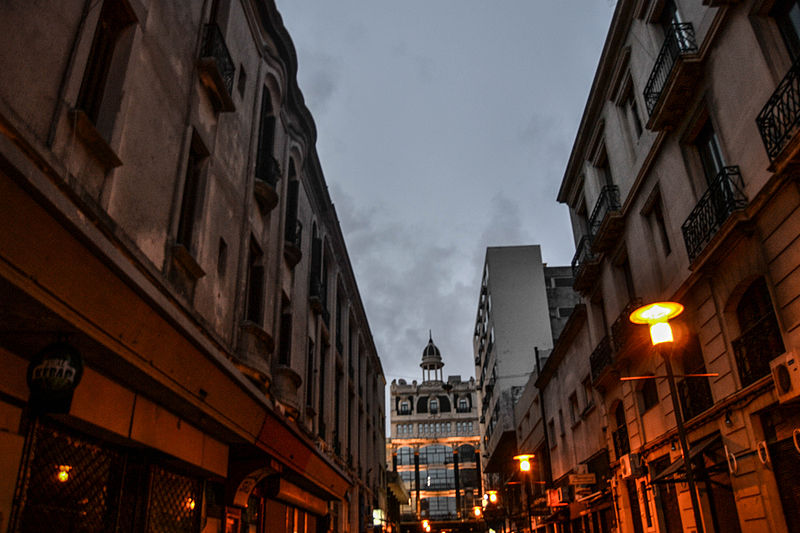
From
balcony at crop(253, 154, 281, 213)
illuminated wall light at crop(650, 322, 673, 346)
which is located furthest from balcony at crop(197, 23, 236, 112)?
illuminated wall light at crop(650, 322, 673, 346)

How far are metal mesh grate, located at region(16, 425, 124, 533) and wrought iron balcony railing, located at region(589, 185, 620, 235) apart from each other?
1498 cm

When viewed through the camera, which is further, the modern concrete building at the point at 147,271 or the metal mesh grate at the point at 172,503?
the metal mesh grate at the point at 172,503

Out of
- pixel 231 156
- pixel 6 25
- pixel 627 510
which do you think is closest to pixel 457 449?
pixel 627 510

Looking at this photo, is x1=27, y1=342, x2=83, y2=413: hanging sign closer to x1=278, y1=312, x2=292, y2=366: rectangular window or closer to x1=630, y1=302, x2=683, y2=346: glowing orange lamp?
x1=630, y1=302, x2=683, y2=346: glowing orange lamp

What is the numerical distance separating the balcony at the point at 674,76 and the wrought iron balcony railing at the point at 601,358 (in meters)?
7.55

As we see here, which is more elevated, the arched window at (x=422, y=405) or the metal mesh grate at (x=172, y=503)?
the arched window at (x=422, y=405)

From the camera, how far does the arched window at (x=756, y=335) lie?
10.3 m

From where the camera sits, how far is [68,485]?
6.63 metres

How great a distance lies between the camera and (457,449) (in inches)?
3605

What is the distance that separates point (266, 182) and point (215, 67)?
3704mm

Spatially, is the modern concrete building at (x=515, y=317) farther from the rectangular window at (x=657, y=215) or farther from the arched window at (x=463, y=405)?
the arched window at (x=463, y=405)

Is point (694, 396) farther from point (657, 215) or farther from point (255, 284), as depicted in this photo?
point (255, 284)

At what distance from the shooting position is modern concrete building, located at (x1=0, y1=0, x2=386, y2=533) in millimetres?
5270

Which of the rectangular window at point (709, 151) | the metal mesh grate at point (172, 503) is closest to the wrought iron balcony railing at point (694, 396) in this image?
A: the rectangular window at point (709, 151)
